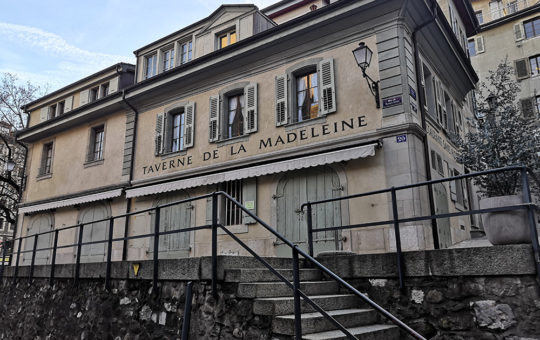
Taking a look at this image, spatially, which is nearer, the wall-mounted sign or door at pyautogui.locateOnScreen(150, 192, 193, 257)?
the wall-mounted sign

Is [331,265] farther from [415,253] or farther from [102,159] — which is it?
[102,159]

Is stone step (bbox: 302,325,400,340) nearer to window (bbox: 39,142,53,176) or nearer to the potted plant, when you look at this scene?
the potted plant

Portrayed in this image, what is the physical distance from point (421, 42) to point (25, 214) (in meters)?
17.1

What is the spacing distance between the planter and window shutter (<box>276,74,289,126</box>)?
22.8 feet

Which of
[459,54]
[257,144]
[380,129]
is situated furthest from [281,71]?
[459,54]

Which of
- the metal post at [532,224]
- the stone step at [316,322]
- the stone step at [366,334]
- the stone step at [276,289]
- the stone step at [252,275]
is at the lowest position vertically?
the stone step at [366,334]

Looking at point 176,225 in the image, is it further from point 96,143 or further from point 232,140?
point 96,143

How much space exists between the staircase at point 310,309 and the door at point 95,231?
431 inches

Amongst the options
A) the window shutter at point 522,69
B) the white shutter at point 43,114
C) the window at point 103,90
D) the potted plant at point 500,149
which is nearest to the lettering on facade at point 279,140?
the potted plant at point 500,149

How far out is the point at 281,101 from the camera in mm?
11172

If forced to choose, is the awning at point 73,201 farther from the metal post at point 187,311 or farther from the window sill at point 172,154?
the metal post at point 187,311

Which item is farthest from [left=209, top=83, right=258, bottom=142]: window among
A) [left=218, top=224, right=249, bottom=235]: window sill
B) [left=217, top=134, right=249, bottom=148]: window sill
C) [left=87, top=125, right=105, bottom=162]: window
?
[left=87, top=125, right=105, bottom=162]: window

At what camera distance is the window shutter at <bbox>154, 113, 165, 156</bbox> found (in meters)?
13.7

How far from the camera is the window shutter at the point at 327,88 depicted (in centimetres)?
1027
